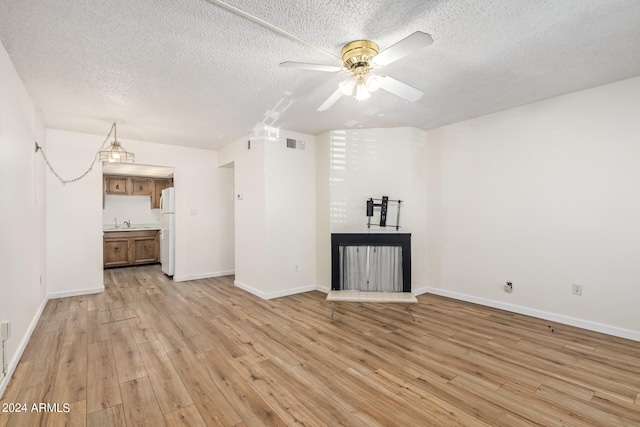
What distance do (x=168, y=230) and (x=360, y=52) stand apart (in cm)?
496

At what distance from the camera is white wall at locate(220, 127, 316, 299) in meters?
4.39

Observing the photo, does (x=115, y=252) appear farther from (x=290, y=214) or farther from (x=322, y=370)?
(x=322, y=370)

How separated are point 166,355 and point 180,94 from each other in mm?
2542

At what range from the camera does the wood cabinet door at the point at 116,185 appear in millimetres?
6773

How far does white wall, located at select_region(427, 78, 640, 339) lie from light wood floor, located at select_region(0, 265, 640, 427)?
387mm

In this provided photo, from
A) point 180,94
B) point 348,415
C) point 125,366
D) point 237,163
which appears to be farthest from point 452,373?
point 237,163

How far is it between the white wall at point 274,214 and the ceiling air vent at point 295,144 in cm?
6

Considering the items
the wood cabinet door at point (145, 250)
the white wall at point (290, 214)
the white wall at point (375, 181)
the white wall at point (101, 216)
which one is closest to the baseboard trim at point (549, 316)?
the white wall at point (375, 181)

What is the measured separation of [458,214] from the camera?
13.9 ft

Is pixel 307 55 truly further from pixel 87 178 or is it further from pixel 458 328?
pixel 87 178

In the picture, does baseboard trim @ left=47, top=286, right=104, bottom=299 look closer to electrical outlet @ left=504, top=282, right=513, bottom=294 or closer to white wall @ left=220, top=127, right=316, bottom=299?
white wall @ left=220, top=127, right=316, bottom=299

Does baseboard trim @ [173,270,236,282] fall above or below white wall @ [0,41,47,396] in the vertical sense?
below

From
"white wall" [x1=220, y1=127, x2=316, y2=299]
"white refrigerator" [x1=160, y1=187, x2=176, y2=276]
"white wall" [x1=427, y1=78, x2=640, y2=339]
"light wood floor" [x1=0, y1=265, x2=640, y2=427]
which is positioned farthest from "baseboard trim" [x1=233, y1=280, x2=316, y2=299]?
"white wall" [x1=427, y1=78, x2=640, y2=339]

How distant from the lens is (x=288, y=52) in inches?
90.6
